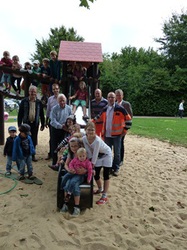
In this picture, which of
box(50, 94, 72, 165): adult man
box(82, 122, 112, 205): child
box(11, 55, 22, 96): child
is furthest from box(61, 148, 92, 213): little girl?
box(11, 55, 22, 96): child

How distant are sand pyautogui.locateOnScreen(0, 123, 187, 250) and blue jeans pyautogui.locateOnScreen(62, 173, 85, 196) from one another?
40cm

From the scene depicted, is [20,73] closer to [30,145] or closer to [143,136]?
[30,145]

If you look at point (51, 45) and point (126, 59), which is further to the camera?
point (126, 59)

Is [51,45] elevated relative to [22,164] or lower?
elevated

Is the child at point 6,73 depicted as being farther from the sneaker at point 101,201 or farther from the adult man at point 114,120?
the sneaker at point 101,201

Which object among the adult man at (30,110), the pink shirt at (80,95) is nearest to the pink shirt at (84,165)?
the adult man at (30,110)

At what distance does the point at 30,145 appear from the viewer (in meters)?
5.18

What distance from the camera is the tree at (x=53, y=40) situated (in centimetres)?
3238

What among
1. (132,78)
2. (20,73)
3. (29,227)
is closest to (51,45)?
(132,78)

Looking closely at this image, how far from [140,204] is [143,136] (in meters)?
7.97

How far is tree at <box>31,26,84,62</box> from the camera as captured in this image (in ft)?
106

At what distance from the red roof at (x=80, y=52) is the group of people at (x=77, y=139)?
105cm

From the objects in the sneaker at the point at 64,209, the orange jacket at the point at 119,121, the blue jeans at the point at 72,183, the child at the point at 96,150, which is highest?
the orange jacket at the point at 119,121

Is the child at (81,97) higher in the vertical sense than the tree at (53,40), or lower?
lower
